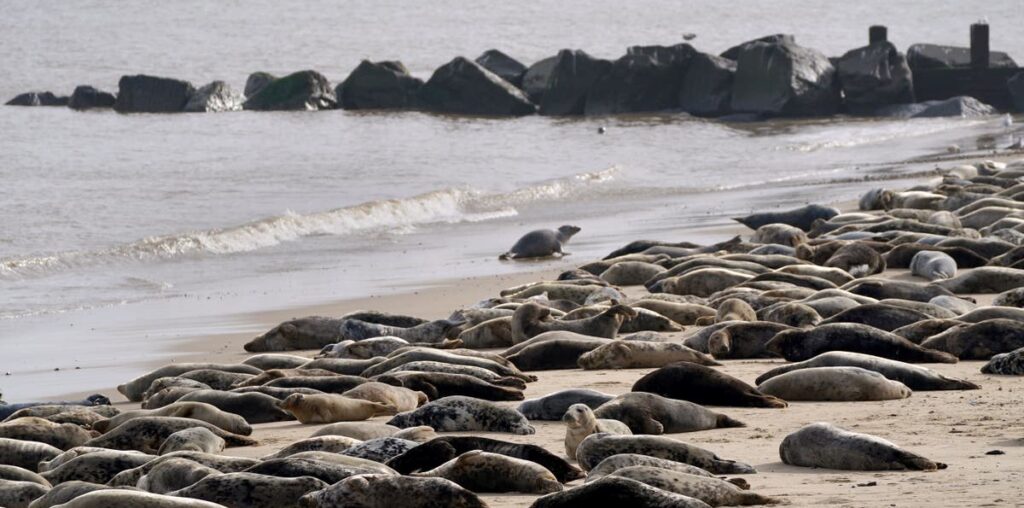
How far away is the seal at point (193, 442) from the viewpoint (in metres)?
5.82

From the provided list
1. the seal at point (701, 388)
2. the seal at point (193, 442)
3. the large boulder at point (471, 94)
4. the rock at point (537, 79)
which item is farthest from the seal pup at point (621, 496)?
the rock at point (537, 79)

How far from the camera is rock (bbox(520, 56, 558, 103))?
38750 millimetres

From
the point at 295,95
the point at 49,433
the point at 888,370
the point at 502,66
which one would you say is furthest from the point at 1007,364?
the point at 502,66

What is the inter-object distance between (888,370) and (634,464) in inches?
98.6

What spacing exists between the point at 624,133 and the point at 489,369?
968 inches

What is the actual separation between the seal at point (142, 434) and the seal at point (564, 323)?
3127 millimetres

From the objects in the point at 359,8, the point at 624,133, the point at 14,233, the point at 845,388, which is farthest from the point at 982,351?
the point at 359,8

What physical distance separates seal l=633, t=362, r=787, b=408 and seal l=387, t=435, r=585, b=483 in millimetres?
1485

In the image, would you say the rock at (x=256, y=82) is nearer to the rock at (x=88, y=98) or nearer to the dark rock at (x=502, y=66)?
the rock at (x=88, y=98)

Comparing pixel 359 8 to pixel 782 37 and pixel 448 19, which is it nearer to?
pixel 448 19

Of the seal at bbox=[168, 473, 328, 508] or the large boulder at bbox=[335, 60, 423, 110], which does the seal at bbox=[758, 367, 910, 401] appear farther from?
the large boulder at bbox=[335, 60, 423, 110]

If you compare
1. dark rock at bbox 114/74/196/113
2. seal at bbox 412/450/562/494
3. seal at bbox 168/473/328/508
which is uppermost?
dark rock at bbox 114/74/196/113

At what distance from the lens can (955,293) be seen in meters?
10.1

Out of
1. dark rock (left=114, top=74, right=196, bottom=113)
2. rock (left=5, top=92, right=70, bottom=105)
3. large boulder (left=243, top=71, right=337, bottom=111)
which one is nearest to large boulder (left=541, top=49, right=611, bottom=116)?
large boulder (left=243, top=71, right=337, bottom=111)
